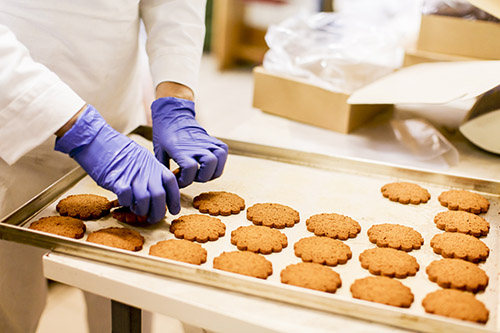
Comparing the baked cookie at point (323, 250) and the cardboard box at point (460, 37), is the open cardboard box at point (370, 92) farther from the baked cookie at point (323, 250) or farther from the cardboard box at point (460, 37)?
the baked cookie at point (323, 250)

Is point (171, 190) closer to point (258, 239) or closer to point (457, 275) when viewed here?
point (258, 239)

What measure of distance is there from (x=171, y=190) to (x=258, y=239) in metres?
0.24

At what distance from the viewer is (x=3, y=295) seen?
1557 millimetres

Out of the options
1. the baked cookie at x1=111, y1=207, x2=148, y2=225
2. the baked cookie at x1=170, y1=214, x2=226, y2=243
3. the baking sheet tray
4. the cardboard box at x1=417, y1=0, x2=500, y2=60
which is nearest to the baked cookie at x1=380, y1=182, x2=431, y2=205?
the baking sheet tray

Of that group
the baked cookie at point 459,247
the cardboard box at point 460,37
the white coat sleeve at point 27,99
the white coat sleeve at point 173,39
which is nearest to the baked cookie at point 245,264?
the baked cookie at point 459,247

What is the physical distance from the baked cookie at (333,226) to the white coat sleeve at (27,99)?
2.10ft

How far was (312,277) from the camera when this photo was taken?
41.6 inches

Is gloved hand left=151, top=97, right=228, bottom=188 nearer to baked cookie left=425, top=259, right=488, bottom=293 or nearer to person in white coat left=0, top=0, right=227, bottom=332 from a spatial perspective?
person in white coat left=0, top=0, right=227, bottom=332

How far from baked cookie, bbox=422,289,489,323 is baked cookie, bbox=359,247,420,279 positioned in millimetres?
101

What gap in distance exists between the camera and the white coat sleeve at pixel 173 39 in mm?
1673

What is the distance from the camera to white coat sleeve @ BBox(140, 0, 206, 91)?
5.49 feet

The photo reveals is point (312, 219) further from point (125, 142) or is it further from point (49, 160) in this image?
point (49, 160)

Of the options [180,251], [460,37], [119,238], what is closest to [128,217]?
[119,238]

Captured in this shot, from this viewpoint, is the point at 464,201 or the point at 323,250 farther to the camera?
the point at 464,201
